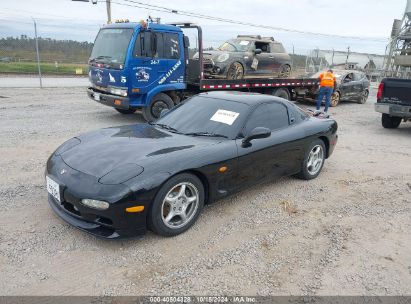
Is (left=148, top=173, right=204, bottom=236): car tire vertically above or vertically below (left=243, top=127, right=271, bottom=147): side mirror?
below

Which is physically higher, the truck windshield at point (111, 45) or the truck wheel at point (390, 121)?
the truck windshield at point (111, 45)

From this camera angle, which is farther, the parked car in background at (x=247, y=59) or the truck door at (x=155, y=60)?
the parked car in background at (x=247, y=59)

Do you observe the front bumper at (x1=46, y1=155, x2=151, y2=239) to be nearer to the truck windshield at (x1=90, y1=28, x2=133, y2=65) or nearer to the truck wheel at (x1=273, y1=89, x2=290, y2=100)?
the truck windshield at (x1=90, y1=28, x2=133, y2=65)

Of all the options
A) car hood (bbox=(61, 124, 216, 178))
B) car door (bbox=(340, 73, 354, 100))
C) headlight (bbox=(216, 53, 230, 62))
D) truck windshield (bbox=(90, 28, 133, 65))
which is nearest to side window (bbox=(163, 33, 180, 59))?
truck windshield (bbox=(90, 28, 133, 65))

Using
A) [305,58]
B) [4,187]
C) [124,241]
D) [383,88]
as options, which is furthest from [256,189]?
[305,58]

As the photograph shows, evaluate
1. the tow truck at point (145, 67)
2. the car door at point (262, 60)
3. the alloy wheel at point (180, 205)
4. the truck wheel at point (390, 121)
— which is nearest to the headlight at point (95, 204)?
the alloy wheel at point (180, 205)

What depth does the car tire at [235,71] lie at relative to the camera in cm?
1070

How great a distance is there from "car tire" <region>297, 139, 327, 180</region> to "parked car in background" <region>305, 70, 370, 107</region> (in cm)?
→ 851

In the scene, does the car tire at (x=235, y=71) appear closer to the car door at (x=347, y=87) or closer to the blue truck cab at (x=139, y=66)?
the blue truck cab at (x=139, y=66)

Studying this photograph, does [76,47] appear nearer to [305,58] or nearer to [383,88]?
[305,58]

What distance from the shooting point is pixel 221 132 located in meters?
4.19

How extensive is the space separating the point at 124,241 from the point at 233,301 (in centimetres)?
127

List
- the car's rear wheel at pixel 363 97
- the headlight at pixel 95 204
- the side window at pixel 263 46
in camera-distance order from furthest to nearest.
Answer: the car's rear wheel at pixel 363 97 → the side window at pixel 263 46 → the headlight at pixel 95 204

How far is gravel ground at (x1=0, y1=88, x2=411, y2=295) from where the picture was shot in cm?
288
